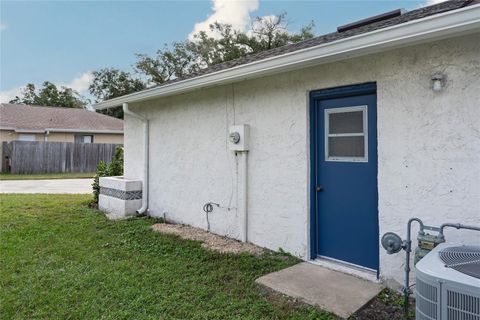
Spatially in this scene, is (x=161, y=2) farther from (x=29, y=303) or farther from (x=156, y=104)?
(x=29, y=303)

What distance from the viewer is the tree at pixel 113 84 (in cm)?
3362

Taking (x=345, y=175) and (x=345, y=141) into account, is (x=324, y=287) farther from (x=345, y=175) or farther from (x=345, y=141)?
(x=345, y=141)

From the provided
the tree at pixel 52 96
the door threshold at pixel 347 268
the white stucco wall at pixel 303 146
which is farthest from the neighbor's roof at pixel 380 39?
the tree at pixel 52 96

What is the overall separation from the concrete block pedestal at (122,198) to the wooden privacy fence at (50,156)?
13713 millimetres

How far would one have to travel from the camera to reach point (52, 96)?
38.4m

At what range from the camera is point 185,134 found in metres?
6.31

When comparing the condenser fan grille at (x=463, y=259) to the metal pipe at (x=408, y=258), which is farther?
the metal pipe at (x=408, y=258)

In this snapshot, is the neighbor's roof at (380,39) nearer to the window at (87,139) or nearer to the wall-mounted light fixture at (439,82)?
the wall-mounted light fixture at (439,82)

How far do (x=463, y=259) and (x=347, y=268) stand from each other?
6.43ft

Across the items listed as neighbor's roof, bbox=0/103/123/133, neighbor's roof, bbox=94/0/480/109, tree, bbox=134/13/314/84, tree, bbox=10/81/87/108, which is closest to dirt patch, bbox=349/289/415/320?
neighbor's roof, bbox=94/0/480/109

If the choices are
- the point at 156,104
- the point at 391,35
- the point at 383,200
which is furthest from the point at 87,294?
the point at 156,104

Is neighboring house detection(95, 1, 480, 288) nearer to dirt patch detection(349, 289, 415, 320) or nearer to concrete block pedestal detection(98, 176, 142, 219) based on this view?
dirt patch detection(349, 289, 415, 320)

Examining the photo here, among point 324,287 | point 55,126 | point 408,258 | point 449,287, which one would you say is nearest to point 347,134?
point 408,258

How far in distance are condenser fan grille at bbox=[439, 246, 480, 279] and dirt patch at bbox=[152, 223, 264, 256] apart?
2675 millimetres
